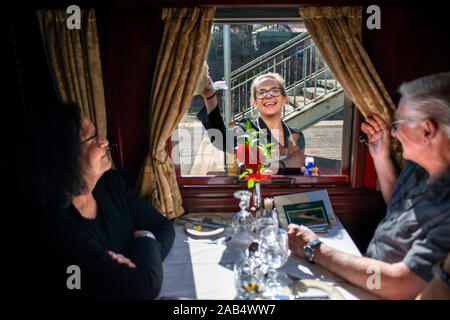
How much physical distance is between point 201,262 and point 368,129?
1.42 m

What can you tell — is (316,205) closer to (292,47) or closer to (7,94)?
(7,94)

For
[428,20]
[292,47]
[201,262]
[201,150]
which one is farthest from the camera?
[201,150]

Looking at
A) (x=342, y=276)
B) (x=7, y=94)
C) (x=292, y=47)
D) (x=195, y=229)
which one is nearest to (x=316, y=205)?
(x=342, y=276)

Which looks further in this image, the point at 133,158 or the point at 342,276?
the point at 133,158

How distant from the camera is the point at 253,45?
567 cm

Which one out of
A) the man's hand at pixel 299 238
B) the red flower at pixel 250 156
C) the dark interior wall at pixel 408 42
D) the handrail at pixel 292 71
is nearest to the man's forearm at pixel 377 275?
the man's hand at pixel 299 238

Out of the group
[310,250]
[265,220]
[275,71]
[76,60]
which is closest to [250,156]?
[265,220]

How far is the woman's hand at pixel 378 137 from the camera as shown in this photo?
6.69ft

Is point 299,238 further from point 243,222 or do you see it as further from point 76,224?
point 76,224

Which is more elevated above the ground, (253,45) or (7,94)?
(253,45)

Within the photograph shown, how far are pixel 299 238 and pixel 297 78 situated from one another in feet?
16.1

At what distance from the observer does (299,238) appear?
65.7 inches

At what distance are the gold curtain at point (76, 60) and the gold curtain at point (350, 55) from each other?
4.55 ft

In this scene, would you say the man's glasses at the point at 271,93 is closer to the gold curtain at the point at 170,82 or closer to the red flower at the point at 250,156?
the gold curtain at the point at 170,82
